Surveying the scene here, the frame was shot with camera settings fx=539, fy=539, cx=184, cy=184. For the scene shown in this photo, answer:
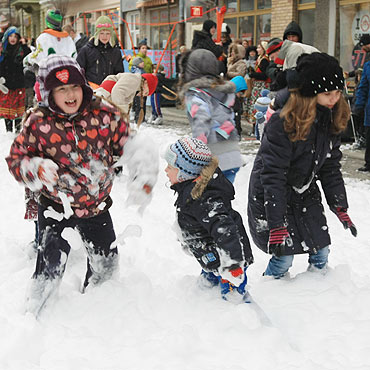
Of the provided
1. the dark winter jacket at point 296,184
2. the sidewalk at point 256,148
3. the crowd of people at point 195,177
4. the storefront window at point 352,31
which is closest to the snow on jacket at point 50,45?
the sidewalk at point 256,148

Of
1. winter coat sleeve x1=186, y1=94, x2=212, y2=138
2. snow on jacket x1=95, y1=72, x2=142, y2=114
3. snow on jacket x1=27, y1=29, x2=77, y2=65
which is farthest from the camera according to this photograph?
snow on jacket x1=27, y1=29, x2=77, y2=65

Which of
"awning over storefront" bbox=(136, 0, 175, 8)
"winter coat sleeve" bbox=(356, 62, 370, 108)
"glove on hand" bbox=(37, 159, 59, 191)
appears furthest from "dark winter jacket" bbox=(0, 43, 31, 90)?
"awning over storefront" bbox=(136, 0, 175, 8)

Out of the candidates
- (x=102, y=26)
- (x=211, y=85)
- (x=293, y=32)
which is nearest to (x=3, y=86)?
(x=102, y=26)

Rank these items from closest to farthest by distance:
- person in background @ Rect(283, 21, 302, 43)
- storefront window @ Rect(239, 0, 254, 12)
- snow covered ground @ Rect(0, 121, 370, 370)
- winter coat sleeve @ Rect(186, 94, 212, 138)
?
snow covered ground @ Rect(0, 121, 370, 370), winter coat sleeve @ Rect(186, 94, 212, 138), person in background @ Rect(283, 21, 302, 43), storefront window @ Rect(239, 0, 254, 12)

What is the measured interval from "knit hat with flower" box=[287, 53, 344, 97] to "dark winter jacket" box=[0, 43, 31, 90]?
309 inches

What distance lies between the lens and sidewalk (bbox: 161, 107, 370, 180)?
783 centimetres

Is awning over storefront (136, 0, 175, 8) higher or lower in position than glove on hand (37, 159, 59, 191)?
higher

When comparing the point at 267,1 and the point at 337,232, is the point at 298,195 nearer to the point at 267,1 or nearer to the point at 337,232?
the point at 337,232

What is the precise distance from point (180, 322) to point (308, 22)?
39.1 ft

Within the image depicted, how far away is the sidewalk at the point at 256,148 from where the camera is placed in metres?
7.83

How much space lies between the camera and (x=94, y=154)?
3344mm

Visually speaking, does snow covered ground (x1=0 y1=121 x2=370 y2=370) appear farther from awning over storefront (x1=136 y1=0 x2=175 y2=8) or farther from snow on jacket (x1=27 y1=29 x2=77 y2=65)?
awning over storefront (x1=136 y1=0 x2=175 y2=8)

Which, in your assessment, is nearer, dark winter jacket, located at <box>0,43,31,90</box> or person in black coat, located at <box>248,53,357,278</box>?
person in black coat, located at <box>248,53,357,278</box>

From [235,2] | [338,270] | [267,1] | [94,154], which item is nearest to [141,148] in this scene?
[94,154]
